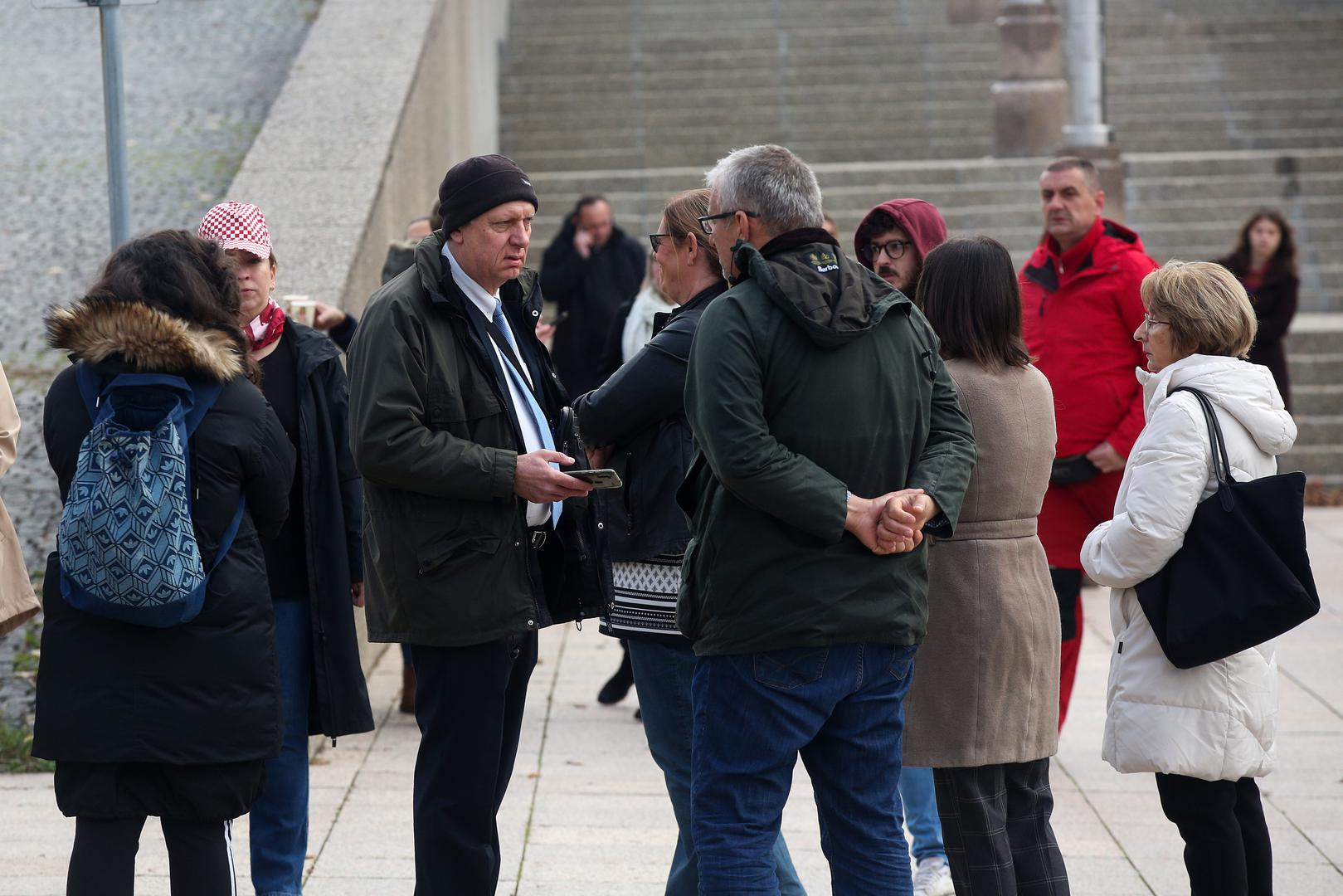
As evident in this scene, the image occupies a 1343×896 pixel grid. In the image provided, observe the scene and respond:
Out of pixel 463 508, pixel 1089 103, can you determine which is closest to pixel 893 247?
pixel 463 508

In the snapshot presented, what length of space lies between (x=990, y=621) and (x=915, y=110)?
11334mm

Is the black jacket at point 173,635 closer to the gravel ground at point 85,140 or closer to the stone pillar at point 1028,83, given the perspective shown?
the gravel ground at point 85,140

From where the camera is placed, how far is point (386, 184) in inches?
312

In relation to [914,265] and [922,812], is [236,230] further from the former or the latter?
[922,812]

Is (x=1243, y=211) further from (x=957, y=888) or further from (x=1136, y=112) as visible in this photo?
(x=957, y=888)

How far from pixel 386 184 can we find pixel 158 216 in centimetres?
174

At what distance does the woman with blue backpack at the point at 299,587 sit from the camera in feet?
14.1

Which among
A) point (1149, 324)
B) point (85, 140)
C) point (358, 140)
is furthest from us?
point (85, 140)

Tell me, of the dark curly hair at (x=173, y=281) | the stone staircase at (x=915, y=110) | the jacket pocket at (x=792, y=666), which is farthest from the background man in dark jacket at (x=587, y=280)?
the jacket pocket at (x=792, y=666)

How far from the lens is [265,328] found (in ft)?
14.3

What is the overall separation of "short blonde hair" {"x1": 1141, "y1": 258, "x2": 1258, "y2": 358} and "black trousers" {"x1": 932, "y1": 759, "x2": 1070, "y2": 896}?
109 centimetres

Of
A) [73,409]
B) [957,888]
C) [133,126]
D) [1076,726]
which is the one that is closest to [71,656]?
[73,409]

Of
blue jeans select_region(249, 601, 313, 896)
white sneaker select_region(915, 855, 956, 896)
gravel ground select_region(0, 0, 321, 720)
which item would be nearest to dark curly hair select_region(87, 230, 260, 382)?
blue jeans select_region(249, 601, 313, 896)

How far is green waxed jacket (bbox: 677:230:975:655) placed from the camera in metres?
3.21
